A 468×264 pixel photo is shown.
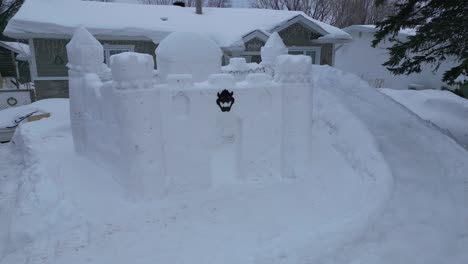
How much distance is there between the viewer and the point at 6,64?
27203mm

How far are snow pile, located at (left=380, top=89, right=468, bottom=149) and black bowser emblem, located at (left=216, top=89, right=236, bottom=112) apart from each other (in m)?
6.60

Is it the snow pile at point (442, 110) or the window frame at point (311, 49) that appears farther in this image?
the window frame at point (311, 49)

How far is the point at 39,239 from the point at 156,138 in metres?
1.82

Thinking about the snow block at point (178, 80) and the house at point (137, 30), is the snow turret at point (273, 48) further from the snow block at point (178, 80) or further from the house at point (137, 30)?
the house at point (137, 30)

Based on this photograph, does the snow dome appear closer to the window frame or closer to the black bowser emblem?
the black bowser emblem

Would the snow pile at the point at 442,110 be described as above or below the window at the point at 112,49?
below

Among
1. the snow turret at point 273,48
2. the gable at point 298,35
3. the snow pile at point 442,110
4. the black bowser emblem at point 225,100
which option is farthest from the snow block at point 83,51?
the gable at point 298,35

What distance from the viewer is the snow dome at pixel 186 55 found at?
686 cm

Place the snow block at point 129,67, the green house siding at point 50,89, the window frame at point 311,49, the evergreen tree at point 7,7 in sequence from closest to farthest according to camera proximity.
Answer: the snow block at point 129,67 → the green house siding at point 50,89 → the window frame at point 311,49 → the evergreen tree at point 7,7

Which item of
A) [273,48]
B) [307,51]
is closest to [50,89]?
[273,48]

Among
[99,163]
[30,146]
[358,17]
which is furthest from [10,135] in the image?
[358,17]

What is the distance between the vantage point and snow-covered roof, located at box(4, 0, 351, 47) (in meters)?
12.8

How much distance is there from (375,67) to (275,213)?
64.7 ft

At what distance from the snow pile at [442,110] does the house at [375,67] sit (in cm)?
709
